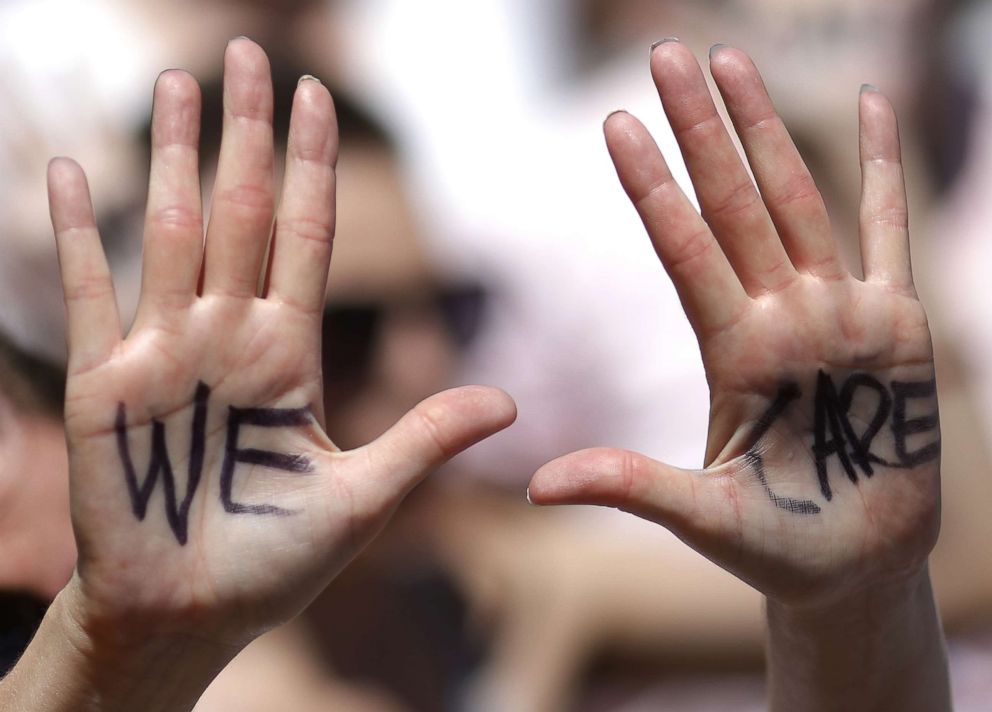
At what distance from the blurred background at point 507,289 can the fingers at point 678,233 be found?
28.1 inches

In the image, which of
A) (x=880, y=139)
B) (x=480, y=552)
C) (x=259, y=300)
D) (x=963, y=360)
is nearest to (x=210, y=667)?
(x=259, y=300)

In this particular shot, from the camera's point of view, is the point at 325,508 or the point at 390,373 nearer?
the point at 325,508

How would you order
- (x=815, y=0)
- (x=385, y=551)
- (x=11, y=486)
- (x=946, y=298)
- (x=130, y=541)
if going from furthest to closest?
(x=815, y=0)
(x=946, y=298)
(x=385, y=551)
(x=11, y=486)
(x=130, y=541)

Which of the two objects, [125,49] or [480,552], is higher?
[125,49]

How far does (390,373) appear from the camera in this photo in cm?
164

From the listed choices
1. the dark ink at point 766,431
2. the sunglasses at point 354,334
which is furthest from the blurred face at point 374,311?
the dark ink at point 766,431

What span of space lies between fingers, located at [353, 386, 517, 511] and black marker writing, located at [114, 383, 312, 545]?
60 mm

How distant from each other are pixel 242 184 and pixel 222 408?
19 centimetres

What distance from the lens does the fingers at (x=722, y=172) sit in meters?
0.92

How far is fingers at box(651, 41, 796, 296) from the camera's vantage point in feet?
3.03

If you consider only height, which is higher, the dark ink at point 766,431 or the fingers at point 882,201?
the fingers at point 882,201

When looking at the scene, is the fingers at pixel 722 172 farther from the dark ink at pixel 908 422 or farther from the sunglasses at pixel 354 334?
the sunglasses at pixel 354 334

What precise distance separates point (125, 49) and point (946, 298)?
81.2 inches

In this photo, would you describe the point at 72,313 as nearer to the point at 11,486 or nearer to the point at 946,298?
the point at 11,486
